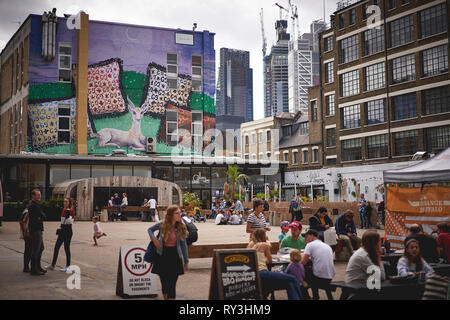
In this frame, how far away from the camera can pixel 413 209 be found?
48.7 feet

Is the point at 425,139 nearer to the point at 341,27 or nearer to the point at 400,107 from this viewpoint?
the point at 400,107

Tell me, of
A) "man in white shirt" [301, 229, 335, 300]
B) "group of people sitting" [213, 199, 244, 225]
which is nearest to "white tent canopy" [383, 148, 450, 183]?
"man in white shirt" [301, 229, 335, 300]

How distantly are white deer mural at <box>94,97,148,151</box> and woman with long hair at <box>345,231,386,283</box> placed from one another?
40387mm

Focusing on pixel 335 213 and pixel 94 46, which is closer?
pixel 335 213

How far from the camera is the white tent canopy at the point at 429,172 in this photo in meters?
13.2

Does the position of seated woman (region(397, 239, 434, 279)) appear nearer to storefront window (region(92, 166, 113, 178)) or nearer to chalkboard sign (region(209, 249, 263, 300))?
chalkboard sign (region(209, 249, 263, 300))

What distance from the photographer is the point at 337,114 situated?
50094mm

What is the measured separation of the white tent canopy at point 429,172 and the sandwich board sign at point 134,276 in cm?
816

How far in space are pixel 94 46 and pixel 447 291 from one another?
43.9 meters

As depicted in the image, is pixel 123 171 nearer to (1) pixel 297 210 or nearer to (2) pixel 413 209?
(1) pixel 297 210

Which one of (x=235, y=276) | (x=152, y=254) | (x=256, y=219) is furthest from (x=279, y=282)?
(x=256, y=219)

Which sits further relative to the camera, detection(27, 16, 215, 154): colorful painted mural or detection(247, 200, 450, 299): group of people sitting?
detection(27, 16, 215, 154): colorful painted mural

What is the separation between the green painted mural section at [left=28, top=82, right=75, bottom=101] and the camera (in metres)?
43.8
